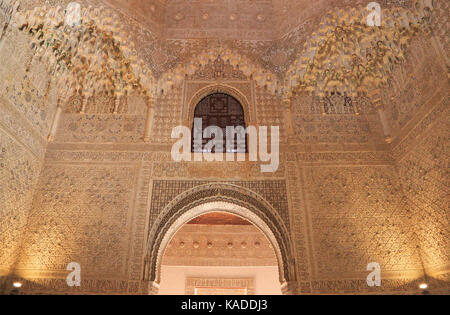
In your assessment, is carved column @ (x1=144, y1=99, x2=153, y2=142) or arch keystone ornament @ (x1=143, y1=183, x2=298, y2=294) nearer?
arch keystone ornament @ (x1=143, y1=183, x2=298, y2=294)

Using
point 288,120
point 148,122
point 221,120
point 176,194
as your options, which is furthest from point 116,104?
point 288,120

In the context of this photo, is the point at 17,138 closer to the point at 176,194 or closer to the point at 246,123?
the point at 176,194

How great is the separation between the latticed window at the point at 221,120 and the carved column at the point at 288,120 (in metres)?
0.71

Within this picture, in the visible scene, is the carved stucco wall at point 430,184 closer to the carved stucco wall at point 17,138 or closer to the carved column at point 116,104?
the carved column at point 116,104

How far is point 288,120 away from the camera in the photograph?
17.6 ft

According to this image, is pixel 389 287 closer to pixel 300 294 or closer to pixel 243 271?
pixel 300 294

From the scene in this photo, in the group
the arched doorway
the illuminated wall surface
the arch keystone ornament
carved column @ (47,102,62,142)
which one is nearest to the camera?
the illuminated wall surface

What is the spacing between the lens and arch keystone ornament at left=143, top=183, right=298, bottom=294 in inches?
173

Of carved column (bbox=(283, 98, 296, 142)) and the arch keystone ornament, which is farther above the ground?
carved column (bbox=(283, 98, 296, 142))

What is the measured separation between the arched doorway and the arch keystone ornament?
77.6 inches

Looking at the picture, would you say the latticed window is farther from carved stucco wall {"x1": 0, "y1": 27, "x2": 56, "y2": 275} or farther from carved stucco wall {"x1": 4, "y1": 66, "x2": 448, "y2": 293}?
carved stucco wall {"x1": 0, "y1": 27, "x2": 56, "y2": 275}

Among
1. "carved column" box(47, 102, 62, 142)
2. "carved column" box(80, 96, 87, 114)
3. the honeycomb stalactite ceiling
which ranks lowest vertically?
"carved column" box(47, 102, 62, 142)

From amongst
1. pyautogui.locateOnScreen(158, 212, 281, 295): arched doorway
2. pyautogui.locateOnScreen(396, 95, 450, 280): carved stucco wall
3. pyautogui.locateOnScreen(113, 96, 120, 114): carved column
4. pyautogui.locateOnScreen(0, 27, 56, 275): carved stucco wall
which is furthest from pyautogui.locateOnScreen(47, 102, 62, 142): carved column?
pyautogui.locateOnScreen(396, 95, 450, 280): carved stucco wall

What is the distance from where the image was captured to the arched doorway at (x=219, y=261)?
6836mm
